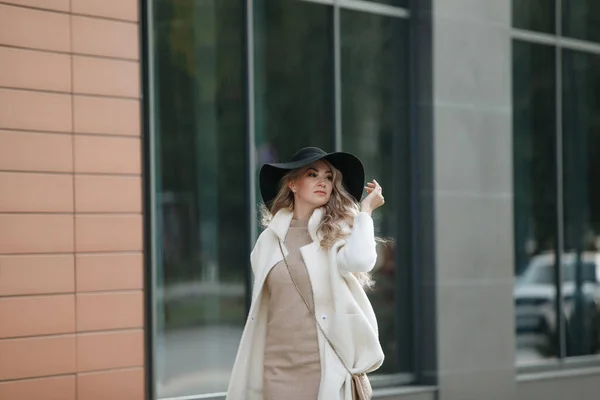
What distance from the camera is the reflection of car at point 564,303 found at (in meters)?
11.9

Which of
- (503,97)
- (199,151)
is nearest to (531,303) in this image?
(503,97)

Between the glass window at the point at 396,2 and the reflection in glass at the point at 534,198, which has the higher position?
the glass window at the point at 396,2

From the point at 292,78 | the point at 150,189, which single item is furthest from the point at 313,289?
the point at 292,78

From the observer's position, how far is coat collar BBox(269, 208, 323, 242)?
20.1 ft

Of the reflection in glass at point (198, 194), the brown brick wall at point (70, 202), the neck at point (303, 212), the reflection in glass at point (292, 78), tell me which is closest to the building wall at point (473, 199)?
the reflection in glass at point (292, 78)

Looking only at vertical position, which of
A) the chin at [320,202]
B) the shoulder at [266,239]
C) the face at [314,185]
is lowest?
the shoulder at [266,239]

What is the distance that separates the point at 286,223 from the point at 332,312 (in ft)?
1.89

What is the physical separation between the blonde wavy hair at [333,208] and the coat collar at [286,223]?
0.03 meters

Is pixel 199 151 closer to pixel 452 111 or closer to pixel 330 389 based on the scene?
pixel 452 111

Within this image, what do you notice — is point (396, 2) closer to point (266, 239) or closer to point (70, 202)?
point (70, 202)

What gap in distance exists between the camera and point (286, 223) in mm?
6246

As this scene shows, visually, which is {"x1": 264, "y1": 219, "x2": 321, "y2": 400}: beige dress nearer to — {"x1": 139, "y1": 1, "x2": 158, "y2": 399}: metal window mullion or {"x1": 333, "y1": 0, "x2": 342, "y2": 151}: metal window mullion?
{"x1": 139, "y1": 1, "x2": 158, "y2": 399}: metal window mullion

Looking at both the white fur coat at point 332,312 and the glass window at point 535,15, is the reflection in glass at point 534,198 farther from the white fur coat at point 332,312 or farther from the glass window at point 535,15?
the white fur coat at point 332,312

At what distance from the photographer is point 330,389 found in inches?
232
